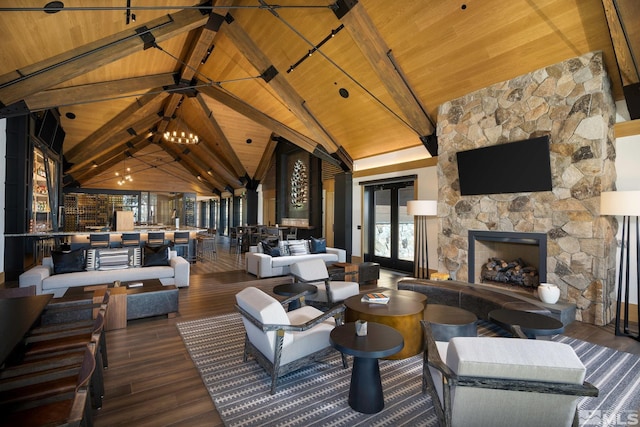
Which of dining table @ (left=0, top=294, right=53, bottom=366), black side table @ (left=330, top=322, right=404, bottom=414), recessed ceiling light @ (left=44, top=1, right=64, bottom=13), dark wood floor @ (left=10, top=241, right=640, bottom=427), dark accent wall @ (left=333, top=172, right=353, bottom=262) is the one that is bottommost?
dark wood floor @ (left=10, top=241, right=640, bottom=427)

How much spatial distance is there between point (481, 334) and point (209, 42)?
747 cm

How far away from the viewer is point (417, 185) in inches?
296

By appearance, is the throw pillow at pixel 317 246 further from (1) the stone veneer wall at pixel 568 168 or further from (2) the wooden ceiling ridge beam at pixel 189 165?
(2) the wooden ceiling ridge beam at pixel 189 165

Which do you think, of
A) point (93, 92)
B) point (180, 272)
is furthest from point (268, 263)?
point (93, 92)

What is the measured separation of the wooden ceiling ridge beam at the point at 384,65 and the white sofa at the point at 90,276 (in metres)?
A: 5.20

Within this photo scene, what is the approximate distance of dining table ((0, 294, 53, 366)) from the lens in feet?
5.78

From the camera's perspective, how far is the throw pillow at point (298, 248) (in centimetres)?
788

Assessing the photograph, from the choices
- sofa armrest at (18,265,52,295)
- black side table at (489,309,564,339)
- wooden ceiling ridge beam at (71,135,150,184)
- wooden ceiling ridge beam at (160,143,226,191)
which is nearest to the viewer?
black side table at (489,309,564,339)

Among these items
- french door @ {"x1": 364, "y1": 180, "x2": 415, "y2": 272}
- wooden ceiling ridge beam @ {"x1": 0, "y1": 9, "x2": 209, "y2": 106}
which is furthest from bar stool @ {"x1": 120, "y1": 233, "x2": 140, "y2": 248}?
french door @ {"x1": 364, "y1": 180, "x2": 415, "y2": 272}

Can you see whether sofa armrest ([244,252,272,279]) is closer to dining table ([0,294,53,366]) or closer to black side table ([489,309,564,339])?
dining table ([0,294,53,366])

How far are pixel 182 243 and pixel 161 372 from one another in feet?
22.4

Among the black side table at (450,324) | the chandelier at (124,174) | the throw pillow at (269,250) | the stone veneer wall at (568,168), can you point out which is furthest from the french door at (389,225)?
the chandelier at (124,174)

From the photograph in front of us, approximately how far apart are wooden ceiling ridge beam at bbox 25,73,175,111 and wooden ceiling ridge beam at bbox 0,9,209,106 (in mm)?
653

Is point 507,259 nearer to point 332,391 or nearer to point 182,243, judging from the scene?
point 332,391
